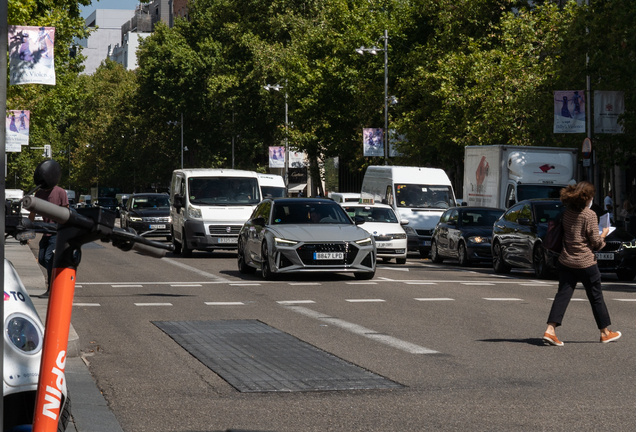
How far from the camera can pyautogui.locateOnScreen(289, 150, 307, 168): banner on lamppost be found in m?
58.8

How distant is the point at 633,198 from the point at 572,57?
983 centimetres

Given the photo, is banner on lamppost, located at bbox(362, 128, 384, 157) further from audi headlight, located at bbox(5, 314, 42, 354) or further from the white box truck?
audi headlight, located at bbox(5, 314, 42, 354)

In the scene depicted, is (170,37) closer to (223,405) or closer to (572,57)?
(572,57)

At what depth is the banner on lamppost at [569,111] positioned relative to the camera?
30.1m

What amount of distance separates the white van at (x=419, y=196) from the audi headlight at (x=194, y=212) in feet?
22.9

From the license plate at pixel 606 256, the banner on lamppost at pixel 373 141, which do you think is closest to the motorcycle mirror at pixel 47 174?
the license plate at pixel 606 256

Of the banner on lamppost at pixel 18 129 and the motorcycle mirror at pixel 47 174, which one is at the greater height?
the banner on lamppost at pixel 18 129

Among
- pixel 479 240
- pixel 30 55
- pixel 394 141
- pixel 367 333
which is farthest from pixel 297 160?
pixel 367 333

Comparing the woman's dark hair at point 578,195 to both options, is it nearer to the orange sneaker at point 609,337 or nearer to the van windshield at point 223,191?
the orange sneaker at point 609,337

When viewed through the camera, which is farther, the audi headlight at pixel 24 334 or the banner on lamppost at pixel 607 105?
the banner on lamppost at pixel 607 105

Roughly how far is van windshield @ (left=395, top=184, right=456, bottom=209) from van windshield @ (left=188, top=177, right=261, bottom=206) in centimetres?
565

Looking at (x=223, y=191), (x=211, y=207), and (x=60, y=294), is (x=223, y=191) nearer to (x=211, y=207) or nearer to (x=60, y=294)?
(x=211, y=207)

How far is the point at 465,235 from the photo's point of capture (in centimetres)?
2536

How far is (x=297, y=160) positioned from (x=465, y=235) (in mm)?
34821
